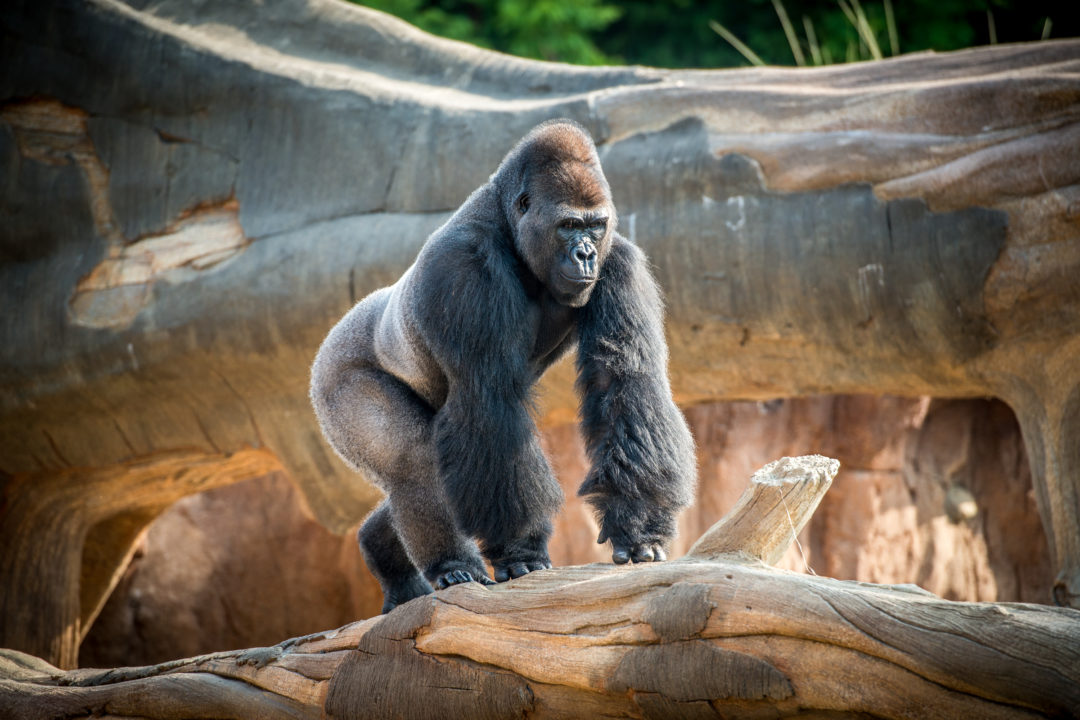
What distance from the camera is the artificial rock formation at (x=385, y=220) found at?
463 cm

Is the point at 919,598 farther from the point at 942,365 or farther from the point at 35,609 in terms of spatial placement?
the point at 35,609

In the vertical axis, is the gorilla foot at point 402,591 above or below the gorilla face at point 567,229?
below

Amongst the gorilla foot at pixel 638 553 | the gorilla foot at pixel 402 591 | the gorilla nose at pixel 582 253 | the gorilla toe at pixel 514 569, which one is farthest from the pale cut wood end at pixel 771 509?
the gorilla foot at pixel 402 591

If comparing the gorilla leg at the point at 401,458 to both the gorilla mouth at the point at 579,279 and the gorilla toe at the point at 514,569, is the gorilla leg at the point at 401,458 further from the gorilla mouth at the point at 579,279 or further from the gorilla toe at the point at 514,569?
the gorilla mouth at the point at 579,279

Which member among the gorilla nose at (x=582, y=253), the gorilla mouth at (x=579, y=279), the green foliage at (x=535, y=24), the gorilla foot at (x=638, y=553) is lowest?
the gorilla foot at (x=638, y=553)

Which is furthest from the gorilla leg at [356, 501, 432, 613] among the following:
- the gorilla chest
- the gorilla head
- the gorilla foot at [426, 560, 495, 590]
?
the gorilla head

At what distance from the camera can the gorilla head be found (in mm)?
3129

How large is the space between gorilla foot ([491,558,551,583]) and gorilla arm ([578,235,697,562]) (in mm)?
220

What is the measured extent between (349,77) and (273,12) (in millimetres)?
789

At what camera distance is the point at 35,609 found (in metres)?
6.03

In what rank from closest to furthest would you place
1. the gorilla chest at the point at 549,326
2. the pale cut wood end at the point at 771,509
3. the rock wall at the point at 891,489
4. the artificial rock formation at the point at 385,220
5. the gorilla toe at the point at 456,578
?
the pale cut wood end at the point at 771,509 < the gorilla toe at the point at 456,578 < the gorilla chest at the point at 549,326 < the artificial rock formation at the point at 385,220 < the rock wall at the point at 891,489

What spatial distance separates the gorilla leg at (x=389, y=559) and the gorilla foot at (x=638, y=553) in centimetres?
102

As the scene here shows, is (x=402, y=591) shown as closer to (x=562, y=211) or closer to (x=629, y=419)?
(x=629, y=419)

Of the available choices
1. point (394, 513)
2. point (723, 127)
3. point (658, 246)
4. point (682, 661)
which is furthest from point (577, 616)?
point (723, 127)
